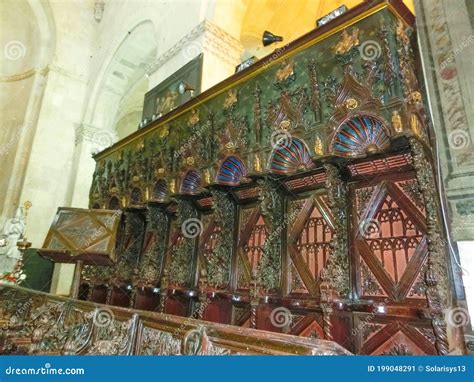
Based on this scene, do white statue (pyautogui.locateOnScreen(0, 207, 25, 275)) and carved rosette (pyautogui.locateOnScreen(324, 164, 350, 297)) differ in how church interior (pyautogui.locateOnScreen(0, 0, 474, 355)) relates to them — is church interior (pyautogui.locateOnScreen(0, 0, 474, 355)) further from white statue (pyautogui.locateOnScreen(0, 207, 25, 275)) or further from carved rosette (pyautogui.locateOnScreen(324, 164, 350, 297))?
white statue (pyautogui.locateOnScreen(0, 207, 25, 275))

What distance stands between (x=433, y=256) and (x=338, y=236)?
831mm

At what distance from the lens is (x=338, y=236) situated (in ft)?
10.4

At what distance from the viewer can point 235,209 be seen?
464 cm

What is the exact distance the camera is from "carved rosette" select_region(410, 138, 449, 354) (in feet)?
Result: 7.90

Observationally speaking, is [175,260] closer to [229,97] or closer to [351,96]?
[229,97]

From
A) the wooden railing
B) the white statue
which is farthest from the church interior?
the white statue

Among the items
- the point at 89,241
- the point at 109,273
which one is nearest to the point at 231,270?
the point at 89,241

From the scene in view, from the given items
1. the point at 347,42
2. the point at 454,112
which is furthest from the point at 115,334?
the point at 454,112

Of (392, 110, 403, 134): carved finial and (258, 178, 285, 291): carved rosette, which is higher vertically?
(392, 110, 403, 134): carved finial

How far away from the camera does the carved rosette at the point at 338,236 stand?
304cm

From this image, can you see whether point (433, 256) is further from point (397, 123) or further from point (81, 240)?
point (81, 240)

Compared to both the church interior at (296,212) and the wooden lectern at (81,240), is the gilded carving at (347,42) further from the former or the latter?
the wooden lectern at (81,240)

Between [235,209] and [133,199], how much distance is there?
2.29 meters

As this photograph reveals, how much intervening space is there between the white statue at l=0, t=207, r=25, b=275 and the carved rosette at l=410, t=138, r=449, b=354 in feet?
29.1
